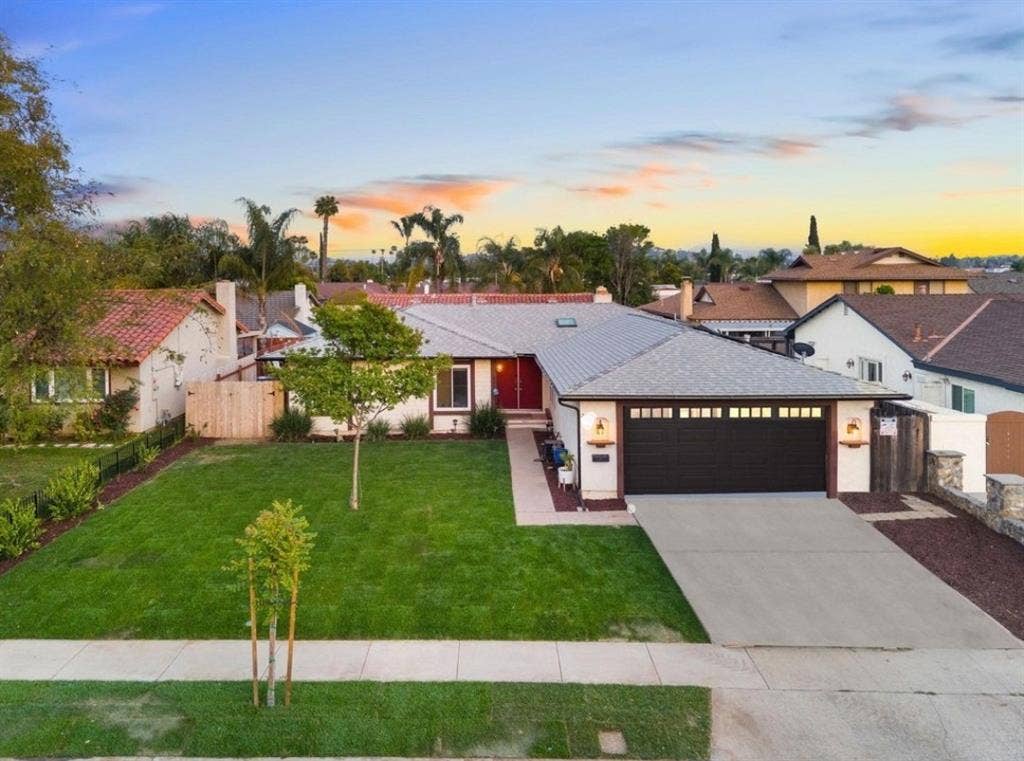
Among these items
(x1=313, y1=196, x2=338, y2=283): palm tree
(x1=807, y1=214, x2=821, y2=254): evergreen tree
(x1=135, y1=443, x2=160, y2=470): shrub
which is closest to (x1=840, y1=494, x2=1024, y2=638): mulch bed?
Answer: (x1=135, y1=443, x2=160, y2=470): shrub

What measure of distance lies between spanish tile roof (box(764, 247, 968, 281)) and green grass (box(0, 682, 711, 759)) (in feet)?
132

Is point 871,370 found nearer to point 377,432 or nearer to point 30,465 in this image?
point 377,432

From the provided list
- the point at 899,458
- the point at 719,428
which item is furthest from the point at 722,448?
the point at 899,458

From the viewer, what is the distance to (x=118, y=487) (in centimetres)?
1605

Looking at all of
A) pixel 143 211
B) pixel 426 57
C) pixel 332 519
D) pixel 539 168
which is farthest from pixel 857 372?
pixel 143 211

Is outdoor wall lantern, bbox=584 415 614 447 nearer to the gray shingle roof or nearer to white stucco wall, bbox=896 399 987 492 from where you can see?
white stucco wall, bbox=896 399 987 492

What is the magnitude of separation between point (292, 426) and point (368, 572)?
11.5 m

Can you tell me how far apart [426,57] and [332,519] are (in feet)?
53.1

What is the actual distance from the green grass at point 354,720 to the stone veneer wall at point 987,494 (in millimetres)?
7967

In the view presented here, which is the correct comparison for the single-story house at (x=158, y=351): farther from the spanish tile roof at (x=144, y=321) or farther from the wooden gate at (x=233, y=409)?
the wooden gate at (x=233, y=409)

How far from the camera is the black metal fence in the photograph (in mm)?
13859

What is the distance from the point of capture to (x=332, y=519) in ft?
44.5

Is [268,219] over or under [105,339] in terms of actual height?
over

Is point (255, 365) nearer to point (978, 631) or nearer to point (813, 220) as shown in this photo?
point (978, 631)
